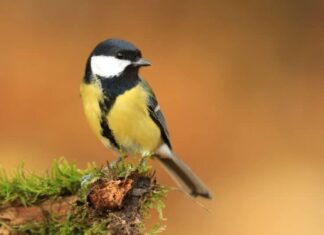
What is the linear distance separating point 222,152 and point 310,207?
1.29 feet

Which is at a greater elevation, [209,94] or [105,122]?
[105,122]

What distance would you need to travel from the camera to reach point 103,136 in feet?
5.57

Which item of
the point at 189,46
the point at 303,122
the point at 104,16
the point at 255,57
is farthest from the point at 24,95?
the point at 303,122

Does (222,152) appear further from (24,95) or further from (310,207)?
(24,95)

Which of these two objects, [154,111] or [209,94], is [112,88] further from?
[209,94]

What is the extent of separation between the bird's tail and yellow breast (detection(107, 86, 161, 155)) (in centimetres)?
14

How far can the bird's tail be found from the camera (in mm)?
1908

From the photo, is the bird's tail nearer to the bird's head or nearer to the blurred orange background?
the bird's head

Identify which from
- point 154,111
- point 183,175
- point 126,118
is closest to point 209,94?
point 183,175

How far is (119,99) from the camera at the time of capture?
1648 millimetres

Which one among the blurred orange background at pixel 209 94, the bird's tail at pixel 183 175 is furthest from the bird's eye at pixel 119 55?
the blurred orange background at pixel 209 94

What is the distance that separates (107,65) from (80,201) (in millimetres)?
443

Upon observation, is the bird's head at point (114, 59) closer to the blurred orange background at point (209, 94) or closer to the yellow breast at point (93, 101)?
the yellow breast at point (93, 101)

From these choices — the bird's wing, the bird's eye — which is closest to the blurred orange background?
the bird's wing
